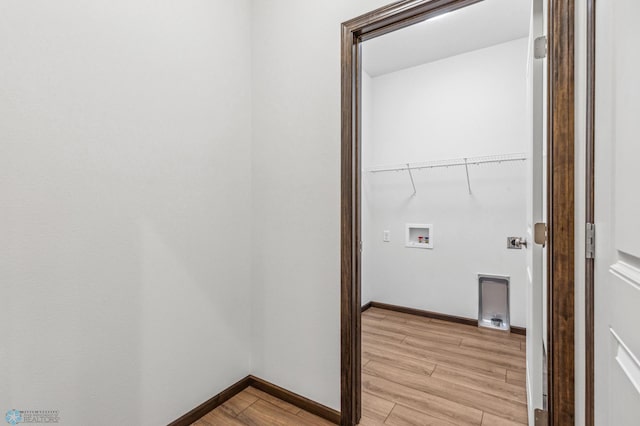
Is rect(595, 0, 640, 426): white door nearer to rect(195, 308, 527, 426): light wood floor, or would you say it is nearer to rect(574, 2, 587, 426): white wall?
rect(574, 2, 587, 426): white wall

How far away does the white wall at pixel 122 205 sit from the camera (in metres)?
1.07

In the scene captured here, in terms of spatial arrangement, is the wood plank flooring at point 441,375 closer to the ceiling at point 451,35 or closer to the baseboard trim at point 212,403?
the baseboard trim at point 212,403

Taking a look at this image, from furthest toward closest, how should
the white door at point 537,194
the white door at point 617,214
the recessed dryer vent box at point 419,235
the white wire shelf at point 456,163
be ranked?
the recessed dryer vent box at point 419,235 < the white wire shelf at point 456,163 < the white door at point 537,194 < the white door at point 617,214

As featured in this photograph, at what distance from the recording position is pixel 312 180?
1.68m

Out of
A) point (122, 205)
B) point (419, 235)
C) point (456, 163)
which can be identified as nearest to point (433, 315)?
point (419, 235)

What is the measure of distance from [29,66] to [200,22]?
0.84m

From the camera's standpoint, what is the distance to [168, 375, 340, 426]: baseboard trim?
1.59 m

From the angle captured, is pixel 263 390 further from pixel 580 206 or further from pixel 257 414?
pixel 580 206

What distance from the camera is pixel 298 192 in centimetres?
173

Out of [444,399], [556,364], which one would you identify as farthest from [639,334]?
[444,399]

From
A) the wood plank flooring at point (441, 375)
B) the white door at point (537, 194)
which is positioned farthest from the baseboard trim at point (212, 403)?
the white door at point (537, 194)

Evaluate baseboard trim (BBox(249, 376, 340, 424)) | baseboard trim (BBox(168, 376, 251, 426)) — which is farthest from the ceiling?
baseboard trim (BBox(168, 376, 251, 426))

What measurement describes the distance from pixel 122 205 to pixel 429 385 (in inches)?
79.1

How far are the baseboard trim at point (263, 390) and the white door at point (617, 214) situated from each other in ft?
4.02
